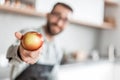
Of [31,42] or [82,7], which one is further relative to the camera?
[82,7]

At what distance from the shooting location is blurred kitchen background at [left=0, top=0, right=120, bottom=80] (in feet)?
1.27

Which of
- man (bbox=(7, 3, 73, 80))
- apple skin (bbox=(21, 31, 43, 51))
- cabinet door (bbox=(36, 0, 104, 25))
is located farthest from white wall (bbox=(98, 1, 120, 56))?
apple skin (bbox=(21, 31, 43, 51))

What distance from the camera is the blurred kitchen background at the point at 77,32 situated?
39 centimetres

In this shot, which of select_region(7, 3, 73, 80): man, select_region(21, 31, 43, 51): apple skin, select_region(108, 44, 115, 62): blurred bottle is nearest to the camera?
select_region(21, 31, 43, 51): apple skin

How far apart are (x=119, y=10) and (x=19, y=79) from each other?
0.54m

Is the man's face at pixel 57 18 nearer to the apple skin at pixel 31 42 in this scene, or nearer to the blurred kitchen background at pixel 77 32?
the blurred kitchen background at pixel 77 32

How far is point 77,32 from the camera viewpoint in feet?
2.59

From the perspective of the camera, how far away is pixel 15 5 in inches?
17.0

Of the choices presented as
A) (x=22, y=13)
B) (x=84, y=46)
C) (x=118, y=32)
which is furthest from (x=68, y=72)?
(x=118, y=32)

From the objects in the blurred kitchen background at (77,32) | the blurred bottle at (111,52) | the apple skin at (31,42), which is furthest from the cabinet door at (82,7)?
the blurred bottle at (111,52)

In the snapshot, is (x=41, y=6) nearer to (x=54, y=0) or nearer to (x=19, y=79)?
(x=54, y=0)

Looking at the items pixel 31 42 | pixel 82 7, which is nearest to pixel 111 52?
pixel 82 7

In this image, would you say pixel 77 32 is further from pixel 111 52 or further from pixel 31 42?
pixel 31 42

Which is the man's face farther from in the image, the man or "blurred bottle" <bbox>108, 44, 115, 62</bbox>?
"blurred bottle" <bbox>108, 44, 115, 62</bbox>
